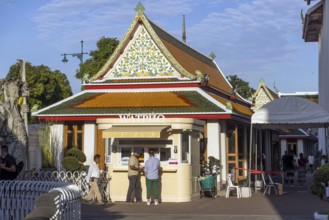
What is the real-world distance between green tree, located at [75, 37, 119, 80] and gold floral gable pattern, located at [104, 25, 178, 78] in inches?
601

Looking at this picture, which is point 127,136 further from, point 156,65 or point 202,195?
point 156,65

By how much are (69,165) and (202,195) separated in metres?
4.98

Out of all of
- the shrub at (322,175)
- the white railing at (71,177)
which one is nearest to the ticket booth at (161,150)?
the white railing at (71,177)

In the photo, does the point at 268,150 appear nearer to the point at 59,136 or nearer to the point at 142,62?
the point at 142,62

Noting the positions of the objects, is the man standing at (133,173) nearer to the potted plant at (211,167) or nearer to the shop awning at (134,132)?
the shop awning at (134,132)

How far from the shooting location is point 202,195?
21.0 metres

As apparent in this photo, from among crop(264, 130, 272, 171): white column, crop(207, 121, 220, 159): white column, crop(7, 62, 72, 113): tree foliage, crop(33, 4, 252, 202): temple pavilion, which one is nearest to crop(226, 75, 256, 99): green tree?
crop(7, 62, 72, 113): tree foliage

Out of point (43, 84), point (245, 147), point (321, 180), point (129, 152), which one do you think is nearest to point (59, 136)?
point (129, 152)

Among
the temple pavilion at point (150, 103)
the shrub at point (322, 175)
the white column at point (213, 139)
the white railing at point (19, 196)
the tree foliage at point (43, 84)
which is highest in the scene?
the tree foliage at point (43, 84)

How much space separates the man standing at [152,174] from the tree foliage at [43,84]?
27.3 meters

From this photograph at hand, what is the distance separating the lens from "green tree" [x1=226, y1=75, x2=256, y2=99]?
214ft

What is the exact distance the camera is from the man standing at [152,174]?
18109 mm

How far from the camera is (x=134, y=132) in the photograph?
19266mm

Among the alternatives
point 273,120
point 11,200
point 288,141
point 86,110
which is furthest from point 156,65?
point 288,141
